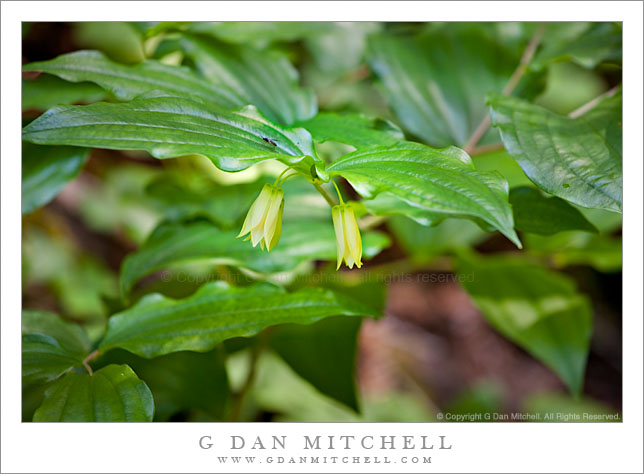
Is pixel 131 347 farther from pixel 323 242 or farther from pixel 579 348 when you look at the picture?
pixel 579 348

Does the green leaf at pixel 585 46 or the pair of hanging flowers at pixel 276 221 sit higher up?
the green leaf at pixel 585 46

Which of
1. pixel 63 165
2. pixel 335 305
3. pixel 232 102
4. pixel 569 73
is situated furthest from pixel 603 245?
pixel 569 73

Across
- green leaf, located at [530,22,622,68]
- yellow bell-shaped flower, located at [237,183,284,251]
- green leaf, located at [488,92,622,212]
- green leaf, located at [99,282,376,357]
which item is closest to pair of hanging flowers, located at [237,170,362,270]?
yellow bell-shaped flower, located at [237,183,284,251]

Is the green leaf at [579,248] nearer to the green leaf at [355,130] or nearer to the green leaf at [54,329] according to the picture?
the green leaf at [355,130]

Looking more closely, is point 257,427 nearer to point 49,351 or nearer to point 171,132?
point 49,351

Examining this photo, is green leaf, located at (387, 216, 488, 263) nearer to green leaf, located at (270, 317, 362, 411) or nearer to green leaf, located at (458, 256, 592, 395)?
green leaf, located at (458, 256, 592, 395)

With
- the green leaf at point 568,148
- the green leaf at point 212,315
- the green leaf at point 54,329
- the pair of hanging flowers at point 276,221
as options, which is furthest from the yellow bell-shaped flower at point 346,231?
the green leaf at point 54,329
